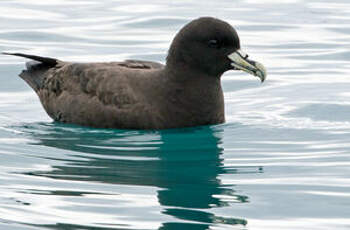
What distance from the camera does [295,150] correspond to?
971 centimetres

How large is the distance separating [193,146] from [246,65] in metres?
0.89

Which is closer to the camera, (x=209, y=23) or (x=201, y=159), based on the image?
(x=201, y=159)

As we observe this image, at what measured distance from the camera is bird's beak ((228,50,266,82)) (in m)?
10.2

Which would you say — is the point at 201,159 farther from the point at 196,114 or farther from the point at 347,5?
the point at 347,5

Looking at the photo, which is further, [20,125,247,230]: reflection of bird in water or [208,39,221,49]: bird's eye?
[208,39,221,49]: bird's eye

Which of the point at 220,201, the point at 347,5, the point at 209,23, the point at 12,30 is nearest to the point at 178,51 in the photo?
the point at 209,23

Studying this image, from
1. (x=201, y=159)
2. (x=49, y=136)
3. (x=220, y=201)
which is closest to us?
(x=220, y=201)

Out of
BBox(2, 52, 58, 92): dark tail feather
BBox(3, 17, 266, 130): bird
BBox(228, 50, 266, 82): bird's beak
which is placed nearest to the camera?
BBox(228, 50, 266, 82): bird's beak

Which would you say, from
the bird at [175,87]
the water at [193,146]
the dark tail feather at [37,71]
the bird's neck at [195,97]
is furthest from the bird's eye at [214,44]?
the dark tail feather at [37,71]

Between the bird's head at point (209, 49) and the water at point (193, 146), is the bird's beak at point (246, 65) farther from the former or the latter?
the water at point (193, 146)

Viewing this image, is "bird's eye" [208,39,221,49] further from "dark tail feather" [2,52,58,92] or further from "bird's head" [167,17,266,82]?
"dark tail feather" [2,52,58,92]

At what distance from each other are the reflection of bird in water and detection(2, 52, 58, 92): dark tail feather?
3.33 feet

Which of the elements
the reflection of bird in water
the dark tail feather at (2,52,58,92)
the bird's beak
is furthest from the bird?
the dark tail feather at (2,52,58,92)

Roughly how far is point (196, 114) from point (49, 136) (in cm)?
130
